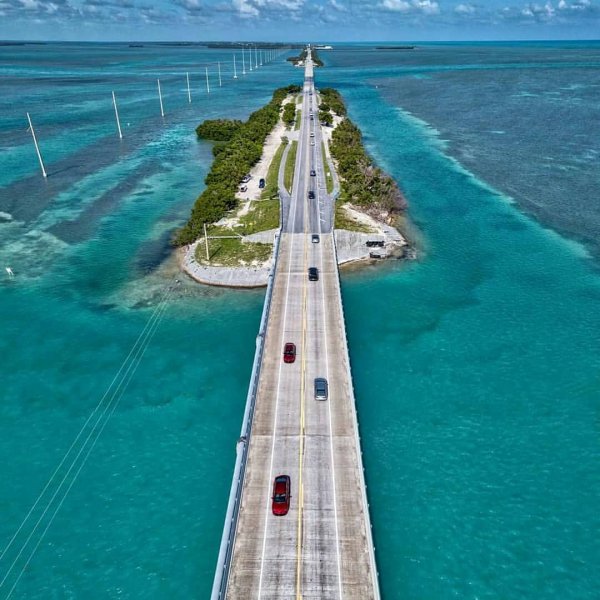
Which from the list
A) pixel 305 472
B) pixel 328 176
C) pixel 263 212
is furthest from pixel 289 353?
pixel 328 176

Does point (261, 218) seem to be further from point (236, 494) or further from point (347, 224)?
point (236, 494)

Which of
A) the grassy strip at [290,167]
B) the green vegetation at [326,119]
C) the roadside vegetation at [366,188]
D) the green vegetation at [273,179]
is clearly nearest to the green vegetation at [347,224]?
the roadside vegetation at [366,188]

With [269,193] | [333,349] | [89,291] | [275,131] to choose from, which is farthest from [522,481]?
[275,131]

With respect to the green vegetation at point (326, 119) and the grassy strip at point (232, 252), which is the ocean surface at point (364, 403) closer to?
the grassy strip at point (232, 252)

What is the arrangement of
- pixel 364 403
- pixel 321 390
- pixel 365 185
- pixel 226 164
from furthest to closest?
pixel 226 164
pixel 365 185
pixel 364 403
pixel 321 390

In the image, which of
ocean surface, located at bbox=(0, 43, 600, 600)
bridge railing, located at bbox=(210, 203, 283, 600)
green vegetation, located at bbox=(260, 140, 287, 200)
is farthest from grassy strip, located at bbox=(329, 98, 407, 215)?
bridge railing, located at bbox=(210, 203, 283, 600)

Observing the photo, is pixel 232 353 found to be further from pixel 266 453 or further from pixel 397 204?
pixel 397 204
